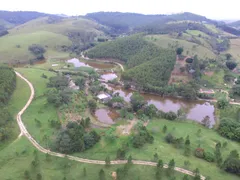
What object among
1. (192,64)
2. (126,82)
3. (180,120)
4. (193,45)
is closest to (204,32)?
(193,45)

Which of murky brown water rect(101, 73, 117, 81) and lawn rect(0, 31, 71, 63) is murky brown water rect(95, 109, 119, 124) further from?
lawn rect(0, 31, 71, 63)

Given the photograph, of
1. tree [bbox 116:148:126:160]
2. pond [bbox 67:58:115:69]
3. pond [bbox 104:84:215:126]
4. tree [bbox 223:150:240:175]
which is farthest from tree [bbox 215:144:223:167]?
pond [bbox 67:58:115:69]

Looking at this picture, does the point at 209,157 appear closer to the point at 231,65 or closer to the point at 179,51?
the point at 179,51

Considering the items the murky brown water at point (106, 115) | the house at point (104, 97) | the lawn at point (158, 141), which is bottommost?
the murky brown water at point (106, 115)

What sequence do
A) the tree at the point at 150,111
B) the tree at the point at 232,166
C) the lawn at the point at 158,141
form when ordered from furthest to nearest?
the tree at the point at 150,111 → the lawn at the point at 158,141 → the tree at the point at 232,166

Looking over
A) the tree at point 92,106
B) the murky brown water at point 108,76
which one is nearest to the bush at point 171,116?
the tree at point 92,106

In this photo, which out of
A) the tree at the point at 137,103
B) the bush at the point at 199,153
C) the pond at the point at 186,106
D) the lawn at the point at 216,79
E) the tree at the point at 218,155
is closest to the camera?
the tree at the point at 218,155

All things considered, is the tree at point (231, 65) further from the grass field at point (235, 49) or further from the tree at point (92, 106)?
the tree at point (92, 106)
